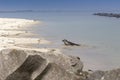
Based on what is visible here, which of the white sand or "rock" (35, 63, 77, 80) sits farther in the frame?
the white sand

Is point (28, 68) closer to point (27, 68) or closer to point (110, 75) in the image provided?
point (27, 68)

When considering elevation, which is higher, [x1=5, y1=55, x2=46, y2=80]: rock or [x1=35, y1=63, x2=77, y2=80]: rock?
[x1=5, y1=55, x2=46, y2=80]: rock

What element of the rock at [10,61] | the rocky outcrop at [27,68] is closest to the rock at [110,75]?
the rocky outcrop at [27,68]

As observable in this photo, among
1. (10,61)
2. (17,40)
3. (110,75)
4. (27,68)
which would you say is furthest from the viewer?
(17,40)

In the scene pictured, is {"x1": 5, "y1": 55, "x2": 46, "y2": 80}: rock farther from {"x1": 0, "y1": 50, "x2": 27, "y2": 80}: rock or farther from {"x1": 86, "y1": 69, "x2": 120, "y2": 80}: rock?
{"x1": 86, "y1": 69, "x2": 120, "y2": 80}: rock

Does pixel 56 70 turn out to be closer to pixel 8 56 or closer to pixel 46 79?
pixel 46 79

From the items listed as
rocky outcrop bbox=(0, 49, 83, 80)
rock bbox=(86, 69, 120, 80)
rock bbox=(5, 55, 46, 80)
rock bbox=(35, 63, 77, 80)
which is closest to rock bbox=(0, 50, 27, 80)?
rocky outcrop bbox=(0, 49, 83, 80)

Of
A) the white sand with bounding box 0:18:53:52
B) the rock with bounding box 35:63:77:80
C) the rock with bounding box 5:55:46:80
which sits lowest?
the white sand with bounding box 0:18:53:52

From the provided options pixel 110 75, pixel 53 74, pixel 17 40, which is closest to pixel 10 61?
pixel 53 74
